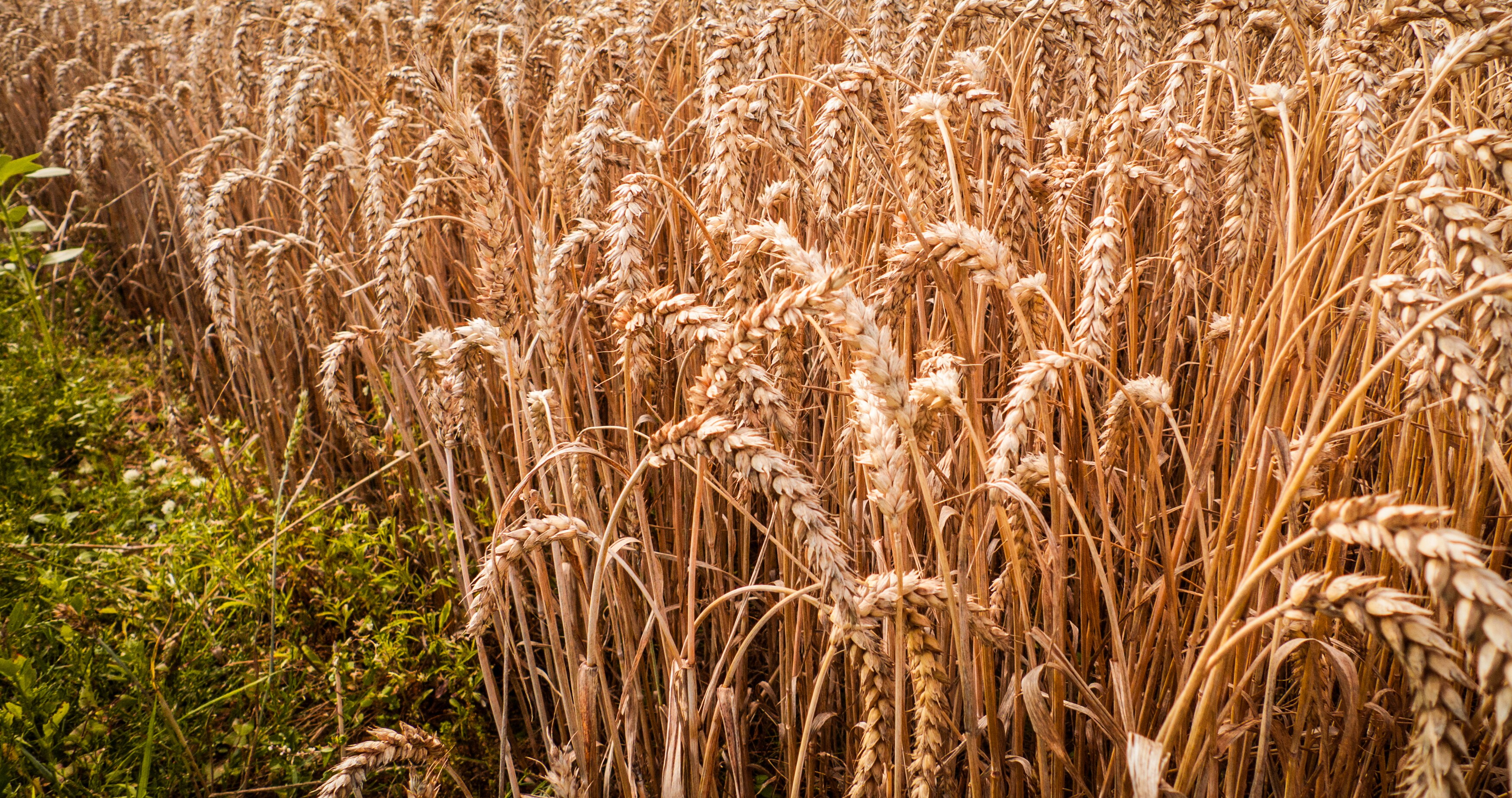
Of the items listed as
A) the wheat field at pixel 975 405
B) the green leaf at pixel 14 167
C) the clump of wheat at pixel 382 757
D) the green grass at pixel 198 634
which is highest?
the green leaf at pixel 14 167

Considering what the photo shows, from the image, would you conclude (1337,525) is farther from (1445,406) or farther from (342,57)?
(342,57)

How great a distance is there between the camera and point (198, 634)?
186 cm

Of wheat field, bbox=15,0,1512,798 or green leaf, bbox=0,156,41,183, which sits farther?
green leaf, bbox=0,156,41,183

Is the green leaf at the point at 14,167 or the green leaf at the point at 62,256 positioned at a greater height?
the green leaf at the point at 14,167

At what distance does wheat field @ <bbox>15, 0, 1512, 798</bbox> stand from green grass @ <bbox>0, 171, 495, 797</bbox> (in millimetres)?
152

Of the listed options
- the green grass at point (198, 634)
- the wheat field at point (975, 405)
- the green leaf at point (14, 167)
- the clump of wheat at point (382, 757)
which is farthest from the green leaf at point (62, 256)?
the clump of wheat at point (382, 757)

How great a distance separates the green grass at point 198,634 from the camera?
157 centimetres

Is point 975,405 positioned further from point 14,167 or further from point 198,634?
point 14,167

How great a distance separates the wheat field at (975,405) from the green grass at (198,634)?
15 centimetres

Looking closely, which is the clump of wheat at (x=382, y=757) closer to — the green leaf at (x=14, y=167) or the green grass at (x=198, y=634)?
the green grass at (x=198, y=634)

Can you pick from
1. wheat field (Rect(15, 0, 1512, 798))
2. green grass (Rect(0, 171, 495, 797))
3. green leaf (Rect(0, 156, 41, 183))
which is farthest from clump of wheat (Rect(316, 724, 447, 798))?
green leaf (Rect(0, 156, 41, 183))

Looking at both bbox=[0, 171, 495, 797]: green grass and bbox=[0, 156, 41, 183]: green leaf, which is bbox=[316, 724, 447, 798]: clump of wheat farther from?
bbox=[0, 156, 41, 183]: green leaf

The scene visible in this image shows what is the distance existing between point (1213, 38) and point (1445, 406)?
0.70m

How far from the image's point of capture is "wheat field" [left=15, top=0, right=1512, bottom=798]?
0.82 m
